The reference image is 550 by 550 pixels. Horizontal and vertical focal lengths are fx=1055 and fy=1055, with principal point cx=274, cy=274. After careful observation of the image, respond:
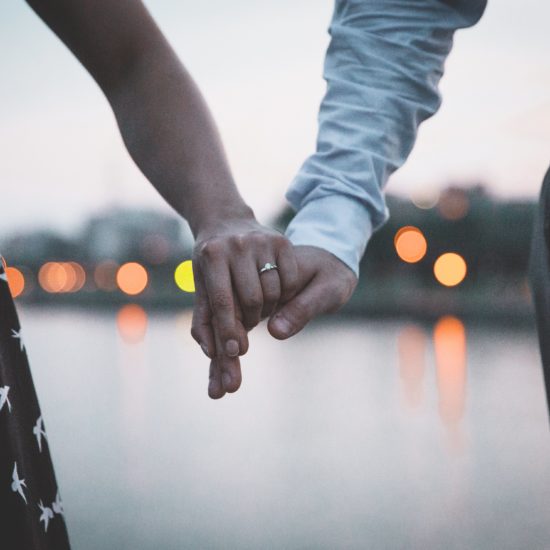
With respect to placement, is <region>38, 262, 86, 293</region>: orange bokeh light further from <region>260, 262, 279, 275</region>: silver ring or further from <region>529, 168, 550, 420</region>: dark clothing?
<region>529, 168, 550, 420</region>: dark clothing

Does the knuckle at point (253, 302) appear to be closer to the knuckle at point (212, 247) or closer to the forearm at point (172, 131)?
the knuckle at point (212, 247)

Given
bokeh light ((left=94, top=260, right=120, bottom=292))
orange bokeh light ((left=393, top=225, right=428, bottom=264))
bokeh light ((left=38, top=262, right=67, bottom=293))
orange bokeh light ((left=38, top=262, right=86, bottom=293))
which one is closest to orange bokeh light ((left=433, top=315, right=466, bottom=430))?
orange bokeh light ((left=393, top=225, right=428, bottom=264))

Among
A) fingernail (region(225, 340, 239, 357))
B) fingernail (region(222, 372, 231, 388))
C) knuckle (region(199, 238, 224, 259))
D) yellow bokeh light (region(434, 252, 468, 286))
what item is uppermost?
knuckle (region(199, 238, 224, 259))

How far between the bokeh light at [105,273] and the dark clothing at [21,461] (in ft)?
199

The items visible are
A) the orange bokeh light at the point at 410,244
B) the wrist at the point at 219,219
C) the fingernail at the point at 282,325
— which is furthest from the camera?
the orange bokeh light at the point at 410,244

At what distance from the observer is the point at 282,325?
6.67ft

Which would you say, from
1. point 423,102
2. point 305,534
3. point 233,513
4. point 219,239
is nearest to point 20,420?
point 219,239

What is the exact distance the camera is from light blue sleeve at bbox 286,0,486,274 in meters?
2.43

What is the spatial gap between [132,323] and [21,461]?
29.3 meters

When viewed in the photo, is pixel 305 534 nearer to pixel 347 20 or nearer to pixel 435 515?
pixel 435 515

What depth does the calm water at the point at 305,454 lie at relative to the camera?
5.66m

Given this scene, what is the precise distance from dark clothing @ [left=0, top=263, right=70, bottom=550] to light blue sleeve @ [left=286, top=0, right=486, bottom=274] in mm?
1073

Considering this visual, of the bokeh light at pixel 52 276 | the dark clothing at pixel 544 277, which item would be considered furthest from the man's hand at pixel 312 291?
the bokeh light at pixel 52 276

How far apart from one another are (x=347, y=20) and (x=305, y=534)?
11.7 ft
